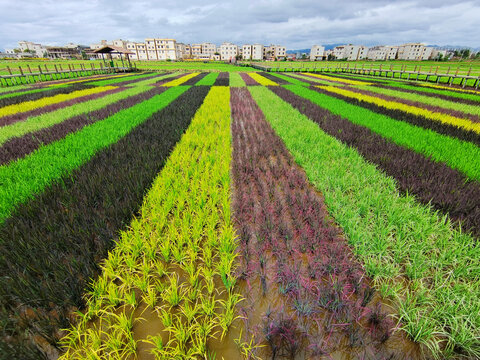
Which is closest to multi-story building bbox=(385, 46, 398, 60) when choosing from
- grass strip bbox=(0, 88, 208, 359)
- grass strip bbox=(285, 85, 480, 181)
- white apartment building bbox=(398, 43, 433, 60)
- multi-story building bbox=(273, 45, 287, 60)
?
white apartment building bbox=(398, 43, 433, 60)

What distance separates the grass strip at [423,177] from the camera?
3162 mm

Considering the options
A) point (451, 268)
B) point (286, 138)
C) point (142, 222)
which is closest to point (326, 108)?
point (286, 138)

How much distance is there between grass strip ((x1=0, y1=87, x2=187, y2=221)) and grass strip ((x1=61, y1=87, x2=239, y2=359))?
1.95 metres

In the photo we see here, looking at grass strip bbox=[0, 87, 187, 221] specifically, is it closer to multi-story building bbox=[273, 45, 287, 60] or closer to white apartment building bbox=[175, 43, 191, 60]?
white apartment building bbox=[175, 43, 191, 60]

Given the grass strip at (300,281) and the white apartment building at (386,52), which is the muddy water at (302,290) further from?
the white apartment building at (386,52)

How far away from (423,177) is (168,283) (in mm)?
4895

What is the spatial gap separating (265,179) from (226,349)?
3177 millimetres

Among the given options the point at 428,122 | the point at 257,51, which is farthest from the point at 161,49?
the point at 428,122

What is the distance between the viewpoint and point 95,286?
2014 millimetres

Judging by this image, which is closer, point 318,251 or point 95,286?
point 95,286

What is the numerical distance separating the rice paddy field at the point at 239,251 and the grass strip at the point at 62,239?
21 millimetres

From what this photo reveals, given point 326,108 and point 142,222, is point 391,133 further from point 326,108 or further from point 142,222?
point 142,222

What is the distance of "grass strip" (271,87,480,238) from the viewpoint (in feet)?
10.4

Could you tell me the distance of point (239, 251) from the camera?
2715 mm
